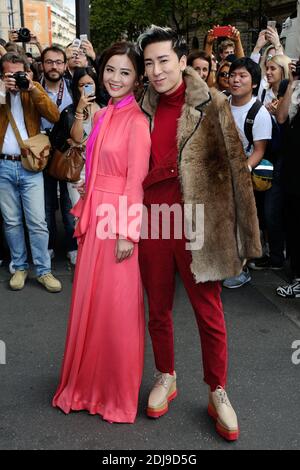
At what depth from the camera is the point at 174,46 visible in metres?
2.32

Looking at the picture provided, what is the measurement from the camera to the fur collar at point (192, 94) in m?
2.27

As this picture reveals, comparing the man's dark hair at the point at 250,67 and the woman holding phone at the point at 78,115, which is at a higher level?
the man's dark hair at the point at 250,67

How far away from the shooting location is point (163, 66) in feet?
7.51

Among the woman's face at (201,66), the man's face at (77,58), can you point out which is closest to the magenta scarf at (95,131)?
the man's face at (77,58)

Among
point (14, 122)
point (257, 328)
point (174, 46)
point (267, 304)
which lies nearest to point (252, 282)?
point (267, 304)

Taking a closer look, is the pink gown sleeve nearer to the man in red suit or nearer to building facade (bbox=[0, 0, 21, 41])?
the man in red suit

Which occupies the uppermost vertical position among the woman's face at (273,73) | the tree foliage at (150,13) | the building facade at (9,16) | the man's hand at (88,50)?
the building facade at (9,16)

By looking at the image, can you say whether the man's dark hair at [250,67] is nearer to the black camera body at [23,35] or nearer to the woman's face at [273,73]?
the woman's face at [273,73]

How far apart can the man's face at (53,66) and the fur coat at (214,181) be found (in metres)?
2.78

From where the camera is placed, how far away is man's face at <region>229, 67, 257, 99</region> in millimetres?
4117

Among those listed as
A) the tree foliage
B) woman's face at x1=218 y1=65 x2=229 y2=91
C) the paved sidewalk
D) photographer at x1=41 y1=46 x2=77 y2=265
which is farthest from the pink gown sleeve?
the tree foliage

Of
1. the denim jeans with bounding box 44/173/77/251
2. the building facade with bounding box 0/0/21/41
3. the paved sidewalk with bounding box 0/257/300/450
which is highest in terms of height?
the building facade with bounding box 0/0/21/41

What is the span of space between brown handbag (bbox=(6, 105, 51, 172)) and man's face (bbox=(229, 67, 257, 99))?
1631mm
